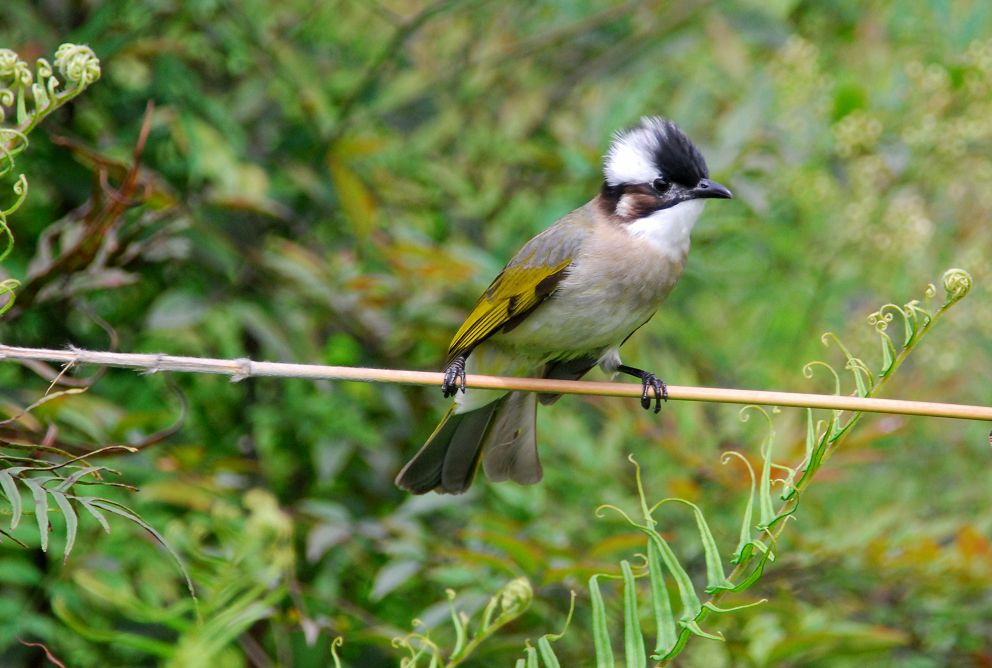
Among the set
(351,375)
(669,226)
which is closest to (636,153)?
(669,226)

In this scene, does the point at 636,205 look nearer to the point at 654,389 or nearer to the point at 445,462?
the point at 654,389

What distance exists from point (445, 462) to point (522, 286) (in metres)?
0.42

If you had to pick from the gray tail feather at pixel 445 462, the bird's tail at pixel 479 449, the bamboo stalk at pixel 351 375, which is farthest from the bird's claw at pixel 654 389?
the bamboo stalk at pixel 351 375

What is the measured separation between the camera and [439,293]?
281 cm

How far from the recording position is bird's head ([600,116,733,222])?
8.45 ft

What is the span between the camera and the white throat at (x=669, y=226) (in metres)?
2.61

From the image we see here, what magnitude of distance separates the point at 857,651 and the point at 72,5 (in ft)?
7.23

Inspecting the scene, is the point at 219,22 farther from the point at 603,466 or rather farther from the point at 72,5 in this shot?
the point at 603,466

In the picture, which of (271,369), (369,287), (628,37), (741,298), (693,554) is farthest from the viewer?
(741,298)

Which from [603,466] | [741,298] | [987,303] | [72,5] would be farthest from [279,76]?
[987,303]

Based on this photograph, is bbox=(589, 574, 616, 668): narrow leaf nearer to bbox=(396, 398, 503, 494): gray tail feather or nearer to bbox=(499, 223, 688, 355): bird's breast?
bbox=(396, 398, 503, 494): gray tail feather

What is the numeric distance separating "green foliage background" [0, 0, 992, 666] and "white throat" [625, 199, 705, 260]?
28cm

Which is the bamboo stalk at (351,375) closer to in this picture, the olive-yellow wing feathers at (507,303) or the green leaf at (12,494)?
the green leaf at (12,494)

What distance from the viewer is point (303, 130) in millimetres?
2936
